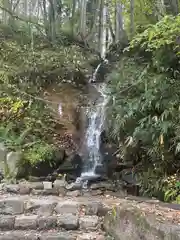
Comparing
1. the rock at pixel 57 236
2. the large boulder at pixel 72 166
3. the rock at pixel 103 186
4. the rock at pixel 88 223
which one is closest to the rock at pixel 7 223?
the rock at pixel 57 236

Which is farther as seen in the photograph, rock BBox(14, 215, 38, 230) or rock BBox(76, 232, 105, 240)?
rock BBox(14, 215, 38, 230)

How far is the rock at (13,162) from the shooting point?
700 centimetres

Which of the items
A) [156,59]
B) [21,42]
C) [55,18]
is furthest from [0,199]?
[55,18]

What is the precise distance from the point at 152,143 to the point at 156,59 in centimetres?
221

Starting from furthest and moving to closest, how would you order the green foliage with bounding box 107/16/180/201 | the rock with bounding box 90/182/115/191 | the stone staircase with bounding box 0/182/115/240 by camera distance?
the rock with bounding box 90/182/115/191 → the green foliage with bounding box 107/16/180/201 → the stone staircase with bounding box 0/182/115/240

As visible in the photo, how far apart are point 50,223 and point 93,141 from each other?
4.20 meters

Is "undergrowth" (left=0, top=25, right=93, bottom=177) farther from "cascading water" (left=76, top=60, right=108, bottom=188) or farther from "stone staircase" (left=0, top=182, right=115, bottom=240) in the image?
"stone staircase" (left=0, top=182, right=115, bottom=240)

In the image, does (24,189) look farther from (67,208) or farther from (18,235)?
(18,235)

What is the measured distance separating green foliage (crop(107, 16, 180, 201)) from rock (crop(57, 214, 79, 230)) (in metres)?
1.75

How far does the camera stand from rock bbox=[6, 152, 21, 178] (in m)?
7.00

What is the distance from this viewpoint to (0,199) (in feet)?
17.6

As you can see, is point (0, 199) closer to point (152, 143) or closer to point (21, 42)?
point (152, 143)

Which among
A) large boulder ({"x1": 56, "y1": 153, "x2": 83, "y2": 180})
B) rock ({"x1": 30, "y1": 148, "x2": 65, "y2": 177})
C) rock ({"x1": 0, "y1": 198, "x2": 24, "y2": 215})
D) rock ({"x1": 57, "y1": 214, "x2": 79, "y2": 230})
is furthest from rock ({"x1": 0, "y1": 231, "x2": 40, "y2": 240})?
large boulder ({"x1": 56, "y1": 153, "x2": 83, "y2": 180})

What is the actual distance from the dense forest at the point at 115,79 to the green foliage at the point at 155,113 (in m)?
0.02
